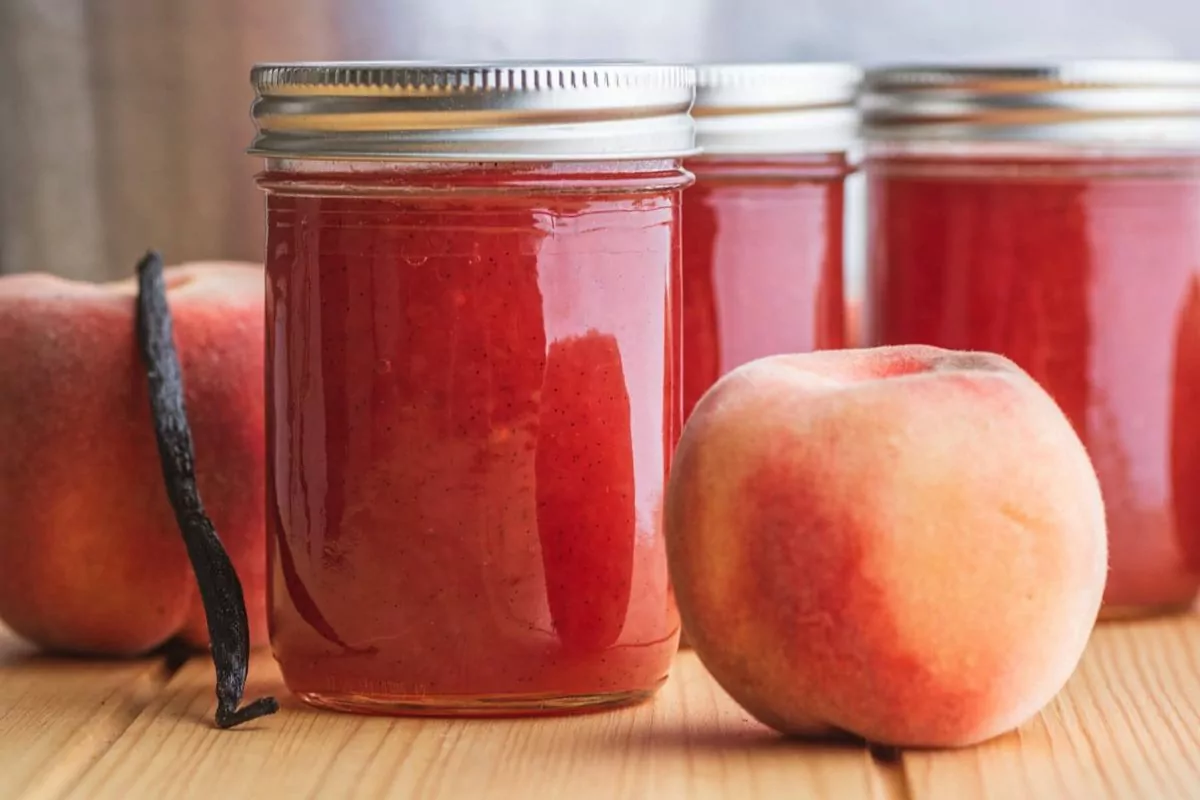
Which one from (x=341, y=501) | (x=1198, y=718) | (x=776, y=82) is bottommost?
(x=1198, y=718)

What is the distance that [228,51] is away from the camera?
1.47 metres

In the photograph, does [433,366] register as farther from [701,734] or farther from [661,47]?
[661,47]

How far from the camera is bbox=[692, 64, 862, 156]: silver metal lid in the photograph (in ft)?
3.29

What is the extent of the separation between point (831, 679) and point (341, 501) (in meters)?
0.24

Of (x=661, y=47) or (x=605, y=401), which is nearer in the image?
(x=605, y=401)

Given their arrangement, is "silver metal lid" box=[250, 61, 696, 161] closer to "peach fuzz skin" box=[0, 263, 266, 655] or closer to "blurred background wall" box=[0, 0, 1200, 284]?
"peach fuzz skin" box=[0, 263, 266, 655]

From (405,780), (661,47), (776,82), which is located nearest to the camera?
(405,780)

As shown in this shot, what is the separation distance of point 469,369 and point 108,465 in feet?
0.81

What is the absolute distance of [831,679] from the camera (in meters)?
0.79

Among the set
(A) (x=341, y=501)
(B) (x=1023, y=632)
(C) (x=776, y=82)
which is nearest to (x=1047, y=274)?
(C) (x=776, y=82)

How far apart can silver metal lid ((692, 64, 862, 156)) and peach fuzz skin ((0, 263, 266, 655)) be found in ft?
0.87

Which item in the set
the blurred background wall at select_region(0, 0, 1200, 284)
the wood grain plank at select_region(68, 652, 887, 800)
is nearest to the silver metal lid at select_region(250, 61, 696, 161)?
the wood grain plank at select_region(68, 652, 887, 800)

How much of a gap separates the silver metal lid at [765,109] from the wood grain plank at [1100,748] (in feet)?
1.04

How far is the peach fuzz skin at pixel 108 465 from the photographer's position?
3.22ft
